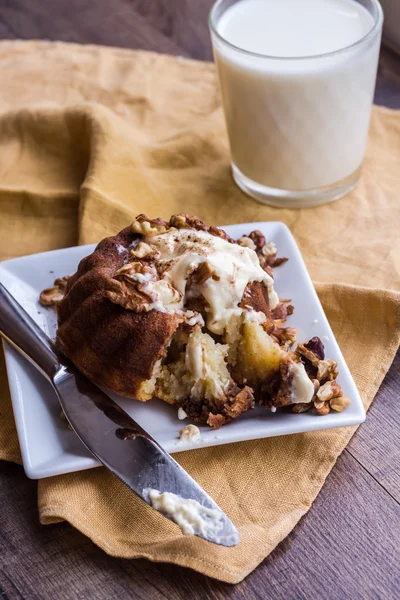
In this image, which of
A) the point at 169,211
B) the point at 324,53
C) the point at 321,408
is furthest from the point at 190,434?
the point at 324,53

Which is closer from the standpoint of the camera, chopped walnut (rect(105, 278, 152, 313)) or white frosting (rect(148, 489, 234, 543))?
white frosting (rect(148, 489, 234, 543))

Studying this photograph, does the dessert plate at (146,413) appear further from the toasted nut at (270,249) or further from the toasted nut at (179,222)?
the toasted nut at (179,222)

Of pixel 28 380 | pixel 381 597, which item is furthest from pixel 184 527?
pixel 28 380

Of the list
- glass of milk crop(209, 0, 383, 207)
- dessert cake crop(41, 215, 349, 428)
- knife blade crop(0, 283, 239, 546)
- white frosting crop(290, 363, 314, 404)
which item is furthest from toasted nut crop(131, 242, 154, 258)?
glass of milk crop(209, 0, 383, 207)

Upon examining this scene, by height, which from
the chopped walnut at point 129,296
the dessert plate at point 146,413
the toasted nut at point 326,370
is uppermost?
A: the chopped walnut at point 129,296

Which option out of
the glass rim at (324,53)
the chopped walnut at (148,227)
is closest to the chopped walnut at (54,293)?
the chopped walnut at (148,227)

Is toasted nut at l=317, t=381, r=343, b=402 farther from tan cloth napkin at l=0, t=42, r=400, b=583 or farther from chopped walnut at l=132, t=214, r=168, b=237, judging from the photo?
chopped walnut at l=132, t=214, r=168, b=237
